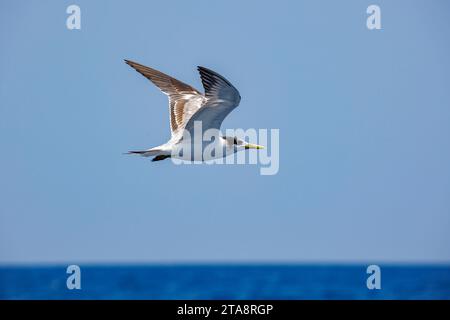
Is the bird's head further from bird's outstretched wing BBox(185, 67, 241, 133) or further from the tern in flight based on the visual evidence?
bird's outstretched wing BBox(185, 67, 241, 133)

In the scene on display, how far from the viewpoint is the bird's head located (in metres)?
10.6

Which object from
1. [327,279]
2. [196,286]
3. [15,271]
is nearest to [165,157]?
[196,286]

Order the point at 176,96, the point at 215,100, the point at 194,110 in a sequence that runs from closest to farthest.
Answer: the point at 215,100 → the point at 194,110 → the point at 176,96

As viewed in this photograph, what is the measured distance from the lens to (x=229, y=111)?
32.1 ft

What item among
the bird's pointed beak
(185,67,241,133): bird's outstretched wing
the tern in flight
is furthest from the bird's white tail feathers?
the bird's pointed beak

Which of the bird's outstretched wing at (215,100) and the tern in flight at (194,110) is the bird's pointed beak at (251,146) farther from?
the bird's outstretched wing at (215,100)

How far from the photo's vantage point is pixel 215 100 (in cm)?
959

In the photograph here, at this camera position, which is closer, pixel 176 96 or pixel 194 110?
pixel 194 110

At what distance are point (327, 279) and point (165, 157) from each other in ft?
120

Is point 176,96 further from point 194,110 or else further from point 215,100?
point 215,100

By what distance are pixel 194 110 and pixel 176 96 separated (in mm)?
483

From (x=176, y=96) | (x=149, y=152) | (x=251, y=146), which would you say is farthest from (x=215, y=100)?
(x=176, y=96)

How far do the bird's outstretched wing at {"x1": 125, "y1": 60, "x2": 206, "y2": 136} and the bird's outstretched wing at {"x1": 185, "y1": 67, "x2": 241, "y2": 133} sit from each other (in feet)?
2.04
